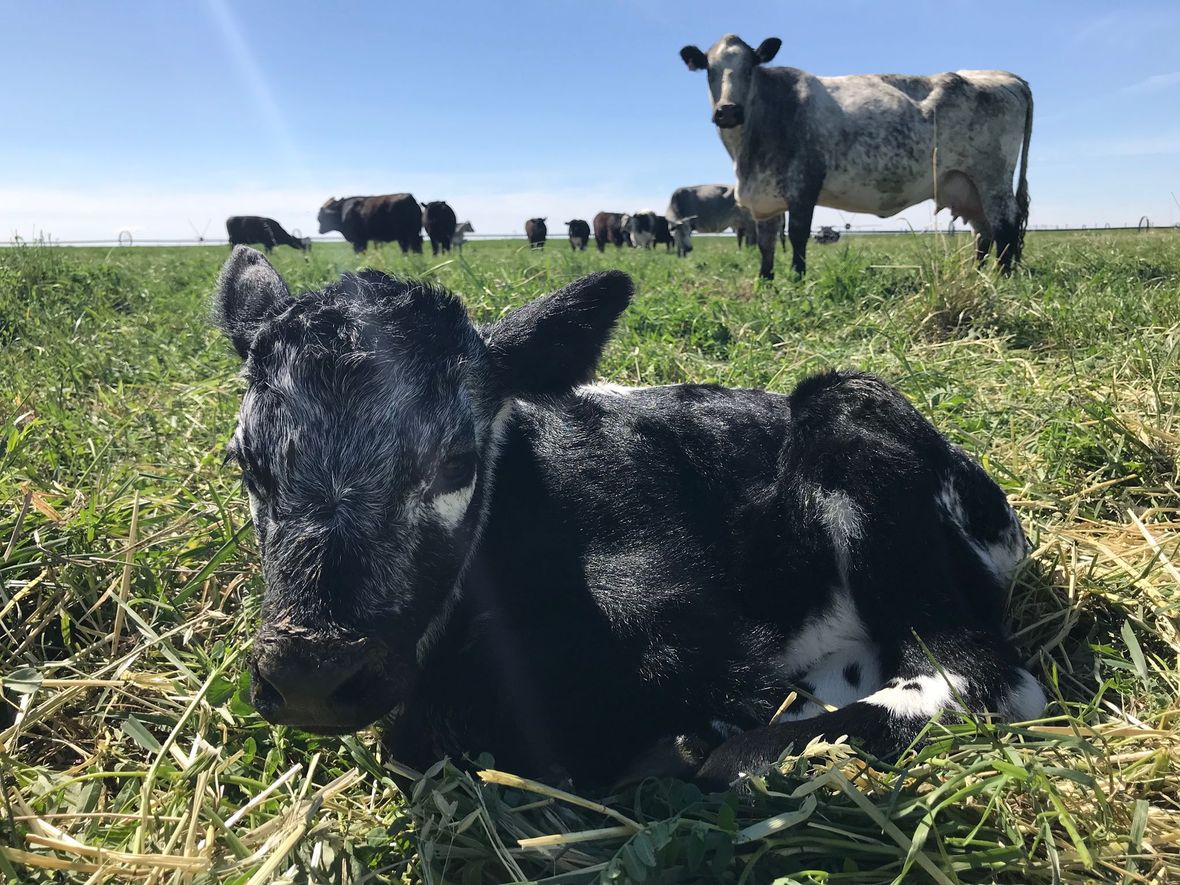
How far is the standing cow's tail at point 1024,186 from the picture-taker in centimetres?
1085

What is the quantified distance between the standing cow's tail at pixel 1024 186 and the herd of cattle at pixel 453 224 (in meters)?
20.8

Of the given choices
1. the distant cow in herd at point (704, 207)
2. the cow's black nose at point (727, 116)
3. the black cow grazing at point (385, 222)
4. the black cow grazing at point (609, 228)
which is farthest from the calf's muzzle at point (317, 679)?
the black cow grazing at point (609, 228)

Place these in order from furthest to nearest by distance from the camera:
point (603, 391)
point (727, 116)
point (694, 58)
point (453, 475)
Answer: point (694, 58) < point (727, 116) < point (603, 391) < point (453, 475)

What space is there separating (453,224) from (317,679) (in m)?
42.2

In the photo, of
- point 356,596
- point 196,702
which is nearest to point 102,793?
point 196,702

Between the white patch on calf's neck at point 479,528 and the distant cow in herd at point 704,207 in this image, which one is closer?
the white patch on calf's neck at point 479,528

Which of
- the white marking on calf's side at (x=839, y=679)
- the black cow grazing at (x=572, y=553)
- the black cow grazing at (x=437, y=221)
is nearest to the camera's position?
the black cow grazing at (x=572, y=553)

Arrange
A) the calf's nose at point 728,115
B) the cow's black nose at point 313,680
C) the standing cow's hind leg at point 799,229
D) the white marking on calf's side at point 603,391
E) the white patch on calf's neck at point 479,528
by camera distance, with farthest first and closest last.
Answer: the standing cow's hind leg at point 799,229 < the calf's nose at point 728,115 < the white marking on calf's side at point 603,391 < the white patch on calf's neck at point 479,528 < the cow's black nose at point 313,680

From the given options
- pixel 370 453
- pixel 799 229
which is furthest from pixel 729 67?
pixel 370 453

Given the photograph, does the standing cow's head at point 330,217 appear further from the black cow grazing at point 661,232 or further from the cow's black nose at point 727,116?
the cow's black nose at point 727,116

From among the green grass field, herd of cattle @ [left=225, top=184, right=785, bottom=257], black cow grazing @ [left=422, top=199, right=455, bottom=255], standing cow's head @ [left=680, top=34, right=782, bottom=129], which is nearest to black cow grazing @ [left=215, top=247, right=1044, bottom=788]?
the green grass field

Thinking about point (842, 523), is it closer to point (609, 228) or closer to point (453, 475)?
point (453, 475)

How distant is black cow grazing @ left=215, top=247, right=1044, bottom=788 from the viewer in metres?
2.07

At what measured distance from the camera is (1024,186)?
11.2 m
